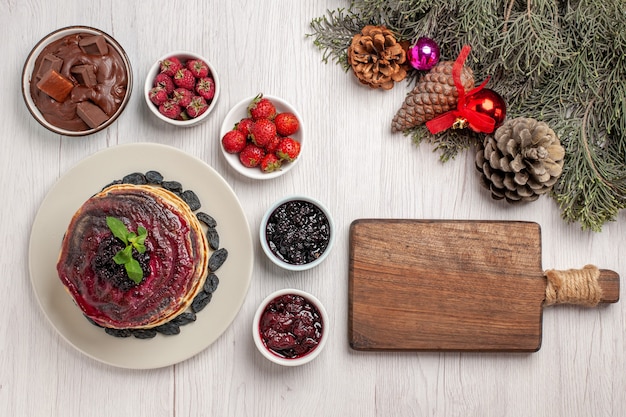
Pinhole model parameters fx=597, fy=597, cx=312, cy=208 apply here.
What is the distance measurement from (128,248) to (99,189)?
368mm

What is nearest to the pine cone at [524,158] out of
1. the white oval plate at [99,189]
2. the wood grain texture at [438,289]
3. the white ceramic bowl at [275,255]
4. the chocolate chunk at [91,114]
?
the wood grain texture at [438,289]

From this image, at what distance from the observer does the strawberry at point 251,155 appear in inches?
64.4

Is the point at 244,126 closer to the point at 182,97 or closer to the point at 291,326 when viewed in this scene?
the point at 182,97

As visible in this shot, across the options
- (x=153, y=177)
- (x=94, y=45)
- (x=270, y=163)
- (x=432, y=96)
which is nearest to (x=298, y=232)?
(x=270, y=163)

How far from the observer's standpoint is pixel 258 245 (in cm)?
172

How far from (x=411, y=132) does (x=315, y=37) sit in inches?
15.5

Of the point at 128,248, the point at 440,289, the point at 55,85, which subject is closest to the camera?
the point at 128,248

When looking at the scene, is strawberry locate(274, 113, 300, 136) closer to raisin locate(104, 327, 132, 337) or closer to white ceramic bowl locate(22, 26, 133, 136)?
white ceramic bowl locate(22, 26, 133, 136)

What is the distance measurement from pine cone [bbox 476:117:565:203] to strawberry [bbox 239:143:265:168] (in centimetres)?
62

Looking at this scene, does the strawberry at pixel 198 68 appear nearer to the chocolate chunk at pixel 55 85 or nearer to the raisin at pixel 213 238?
the chocolate chunk at pixel 55 85

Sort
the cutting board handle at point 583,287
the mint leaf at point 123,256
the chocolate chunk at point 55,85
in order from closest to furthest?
1. the mint leaf at point 123,256
2. the chocolate chunk at point 55,85
3. the cutting board handle at point 583,287

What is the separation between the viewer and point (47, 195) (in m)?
1.64

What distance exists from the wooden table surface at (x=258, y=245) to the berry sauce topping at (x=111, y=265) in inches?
16.3

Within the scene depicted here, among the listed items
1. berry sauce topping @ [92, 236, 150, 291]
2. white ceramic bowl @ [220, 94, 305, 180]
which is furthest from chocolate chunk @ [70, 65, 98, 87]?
berry sauce topping @ [92, 236, 150, 291]
